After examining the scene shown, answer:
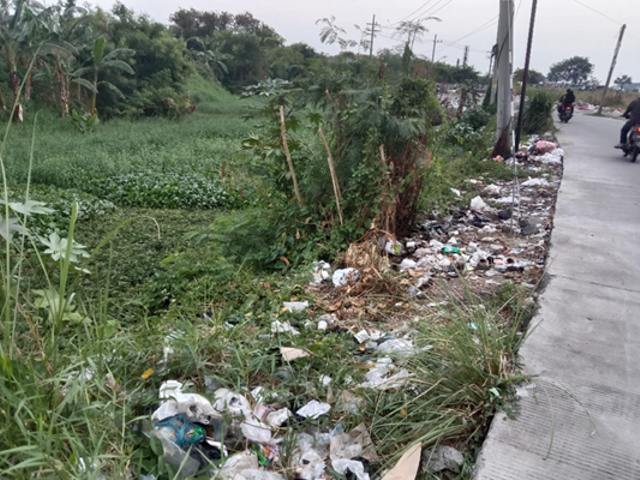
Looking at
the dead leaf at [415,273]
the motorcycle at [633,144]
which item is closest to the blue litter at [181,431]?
the dead leaf at [415,273]

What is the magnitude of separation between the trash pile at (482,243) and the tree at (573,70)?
79577mm

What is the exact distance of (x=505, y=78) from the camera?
28.9ft

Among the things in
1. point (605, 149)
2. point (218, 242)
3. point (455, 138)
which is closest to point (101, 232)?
point (218, 242)

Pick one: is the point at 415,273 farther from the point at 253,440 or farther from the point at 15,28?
the point at 15,28

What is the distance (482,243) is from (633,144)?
584cm

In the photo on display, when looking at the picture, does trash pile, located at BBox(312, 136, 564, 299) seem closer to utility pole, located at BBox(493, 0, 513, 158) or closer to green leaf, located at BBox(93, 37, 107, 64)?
utility pole, located at BBox(493, 0, 513, 158)

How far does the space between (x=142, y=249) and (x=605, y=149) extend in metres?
9.71

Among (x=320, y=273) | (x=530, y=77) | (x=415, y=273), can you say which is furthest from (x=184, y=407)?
(x=530, y=77)

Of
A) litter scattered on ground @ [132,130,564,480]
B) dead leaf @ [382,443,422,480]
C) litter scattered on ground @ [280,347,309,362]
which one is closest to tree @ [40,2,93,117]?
litter scattered on ground @ [132,130,564,480]

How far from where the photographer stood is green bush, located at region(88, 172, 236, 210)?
7906 mm

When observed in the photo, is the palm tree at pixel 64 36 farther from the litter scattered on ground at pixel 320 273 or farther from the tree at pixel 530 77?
the tree at pixel 530 77

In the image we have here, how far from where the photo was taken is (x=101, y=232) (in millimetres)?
6312

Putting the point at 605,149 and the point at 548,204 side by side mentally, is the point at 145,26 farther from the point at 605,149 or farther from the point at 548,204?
the point at 548,204

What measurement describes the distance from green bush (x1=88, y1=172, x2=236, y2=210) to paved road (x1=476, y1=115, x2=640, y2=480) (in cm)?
545
